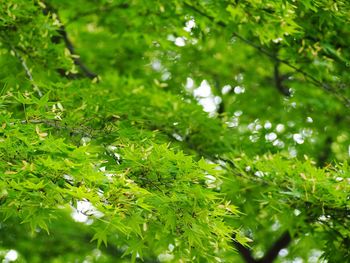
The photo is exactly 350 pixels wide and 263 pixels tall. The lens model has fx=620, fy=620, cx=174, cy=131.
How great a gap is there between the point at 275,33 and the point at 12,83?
119 inches

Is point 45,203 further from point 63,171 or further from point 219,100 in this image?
point 219,100

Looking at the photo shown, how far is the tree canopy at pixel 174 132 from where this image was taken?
4.43 m

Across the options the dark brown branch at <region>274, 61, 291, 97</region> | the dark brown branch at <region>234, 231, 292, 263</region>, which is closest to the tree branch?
the dark brown branch at <region>234, 231, 292, 263</region>

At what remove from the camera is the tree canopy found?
4434mm

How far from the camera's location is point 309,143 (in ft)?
31.1

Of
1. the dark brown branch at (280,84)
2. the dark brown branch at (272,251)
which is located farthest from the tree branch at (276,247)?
the dark brown branch at (280,84)

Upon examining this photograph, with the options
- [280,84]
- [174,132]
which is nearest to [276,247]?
[280,84]

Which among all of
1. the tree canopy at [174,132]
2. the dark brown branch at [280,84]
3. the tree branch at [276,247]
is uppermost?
the tree canopy at [174,132]

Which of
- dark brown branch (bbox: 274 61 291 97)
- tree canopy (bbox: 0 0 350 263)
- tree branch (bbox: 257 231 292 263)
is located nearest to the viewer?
tree canopy (bbox: 0 0 350 263)

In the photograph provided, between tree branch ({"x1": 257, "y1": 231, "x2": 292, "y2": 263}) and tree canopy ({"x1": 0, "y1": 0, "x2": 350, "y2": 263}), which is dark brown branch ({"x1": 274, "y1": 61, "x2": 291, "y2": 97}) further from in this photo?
tree branch ({"x1": 257, "y1": 231, "x2": 292, "y2": 263})

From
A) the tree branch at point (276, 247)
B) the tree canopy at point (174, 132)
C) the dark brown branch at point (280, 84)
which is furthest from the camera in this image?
the tree branch at point (276, 247)

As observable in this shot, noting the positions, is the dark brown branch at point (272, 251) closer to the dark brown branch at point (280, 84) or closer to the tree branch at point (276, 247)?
the tree branch at point (276, 247)

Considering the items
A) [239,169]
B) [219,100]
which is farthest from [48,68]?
[219,100]

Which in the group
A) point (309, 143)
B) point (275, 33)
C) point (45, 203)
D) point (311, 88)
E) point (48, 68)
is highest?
point (45, 203)
